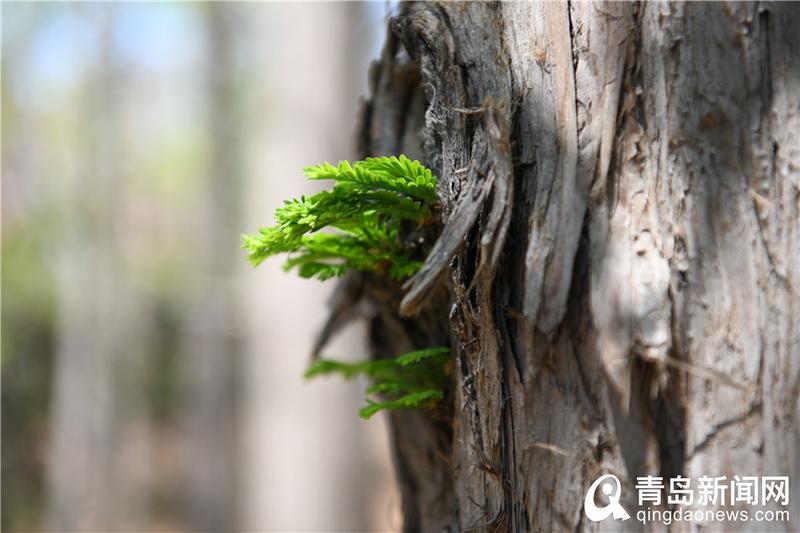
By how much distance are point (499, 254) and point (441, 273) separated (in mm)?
91

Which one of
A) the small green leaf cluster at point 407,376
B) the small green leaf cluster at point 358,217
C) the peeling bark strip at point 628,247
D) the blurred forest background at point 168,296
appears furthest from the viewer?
the blurred forest background at point 168,296

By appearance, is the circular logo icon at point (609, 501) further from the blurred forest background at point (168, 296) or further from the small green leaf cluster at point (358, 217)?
the blurred forest background at point (168, 296)

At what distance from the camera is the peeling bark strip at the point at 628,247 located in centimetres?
95

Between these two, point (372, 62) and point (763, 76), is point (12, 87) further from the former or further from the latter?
point (763, 76)

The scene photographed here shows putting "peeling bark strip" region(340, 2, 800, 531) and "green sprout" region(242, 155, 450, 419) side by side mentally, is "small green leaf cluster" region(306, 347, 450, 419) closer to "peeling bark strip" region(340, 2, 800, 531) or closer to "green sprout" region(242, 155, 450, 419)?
"green sprout" region(242, 155, 450, 419)

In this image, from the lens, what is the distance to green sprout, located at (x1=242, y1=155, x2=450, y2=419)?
110 cm

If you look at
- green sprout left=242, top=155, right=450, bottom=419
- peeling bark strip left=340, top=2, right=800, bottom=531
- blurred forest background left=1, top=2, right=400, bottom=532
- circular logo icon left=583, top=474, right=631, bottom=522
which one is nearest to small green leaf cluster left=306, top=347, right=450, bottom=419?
green sprout left=242, top=155, right=450, bottom=419

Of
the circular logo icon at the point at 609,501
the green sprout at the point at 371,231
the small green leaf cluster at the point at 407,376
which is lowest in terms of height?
the circular logo icon at the point at 609,501

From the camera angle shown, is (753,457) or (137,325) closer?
(753,457)

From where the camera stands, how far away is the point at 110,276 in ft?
35.0

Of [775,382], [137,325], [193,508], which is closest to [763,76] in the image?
[775,382]

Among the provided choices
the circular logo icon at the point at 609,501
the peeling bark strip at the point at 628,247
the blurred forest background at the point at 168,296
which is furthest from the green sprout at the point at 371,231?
the blurred forest background at the point at 168,296

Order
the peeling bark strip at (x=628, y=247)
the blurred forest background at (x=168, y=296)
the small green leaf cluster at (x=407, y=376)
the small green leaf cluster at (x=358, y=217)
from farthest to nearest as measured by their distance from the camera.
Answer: the blurred forest background at (x=168, y=296) < the small green leaf cluster at (x=407, y=376) < the small green leaf cluster at (x=358, y=217) < the peeling bark strip at (x=628, y=247)

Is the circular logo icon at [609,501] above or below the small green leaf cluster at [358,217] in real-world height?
below
